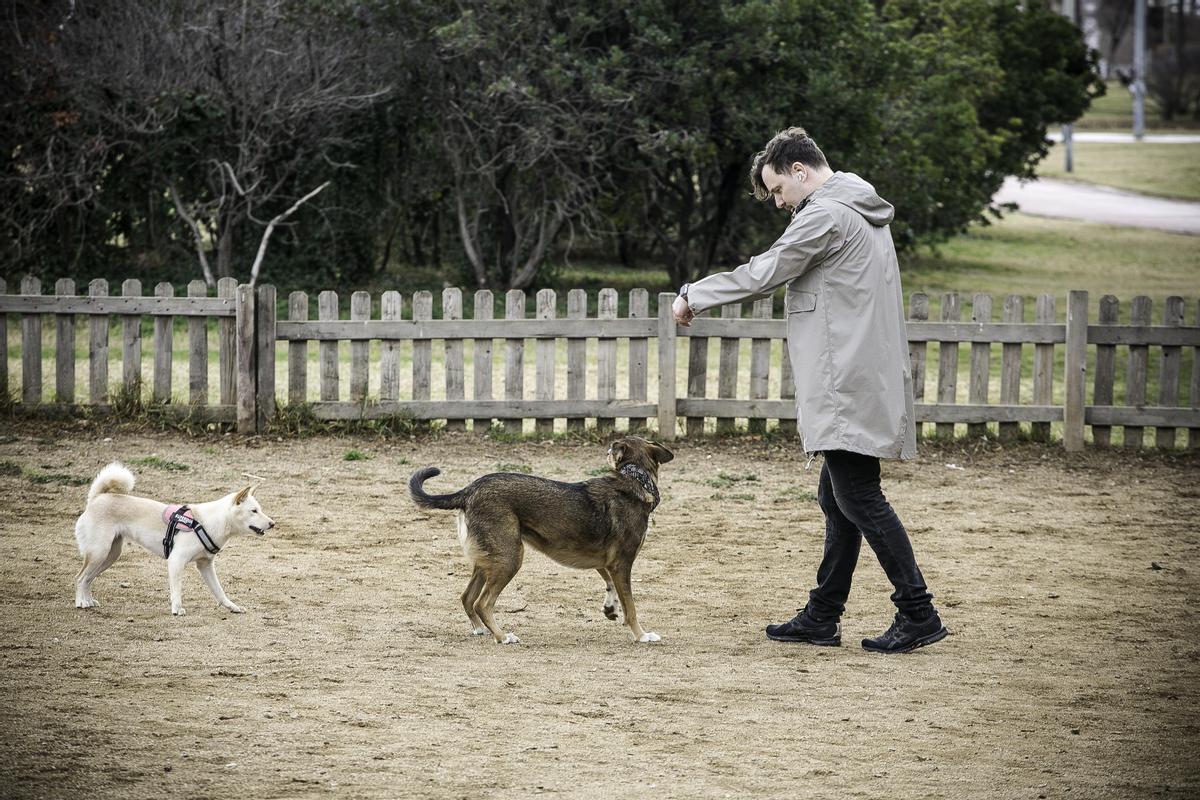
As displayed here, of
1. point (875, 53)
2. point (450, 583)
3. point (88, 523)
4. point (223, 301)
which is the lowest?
point (450, 583)

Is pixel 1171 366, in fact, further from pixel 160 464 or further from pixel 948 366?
pixel 160 464

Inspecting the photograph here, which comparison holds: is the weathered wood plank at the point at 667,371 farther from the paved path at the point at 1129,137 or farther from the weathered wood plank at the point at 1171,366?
the paved path at the point at 1129,137

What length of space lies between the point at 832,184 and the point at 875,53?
46.2ft

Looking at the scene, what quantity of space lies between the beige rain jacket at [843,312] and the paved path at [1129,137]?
51.2m

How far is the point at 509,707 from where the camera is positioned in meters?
5.22

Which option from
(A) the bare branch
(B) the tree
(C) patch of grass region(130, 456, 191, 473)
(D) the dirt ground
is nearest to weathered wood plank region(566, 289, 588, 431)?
(D) the dirt ground

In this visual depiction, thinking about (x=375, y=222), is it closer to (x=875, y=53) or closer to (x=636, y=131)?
(x=636, y=131)

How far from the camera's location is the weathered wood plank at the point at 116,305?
36.1ft

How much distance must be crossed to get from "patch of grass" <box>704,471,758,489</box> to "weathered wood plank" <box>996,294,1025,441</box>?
2.58 m

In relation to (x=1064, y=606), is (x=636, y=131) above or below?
above

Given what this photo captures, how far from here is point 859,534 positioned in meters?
6.20

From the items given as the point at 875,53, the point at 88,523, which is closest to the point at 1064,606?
the point at 88,523

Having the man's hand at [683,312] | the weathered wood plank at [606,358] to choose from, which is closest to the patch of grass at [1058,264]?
the weathered wood plank at [606,358]

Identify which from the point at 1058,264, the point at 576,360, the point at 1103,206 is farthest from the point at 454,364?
the point at 1103,206
